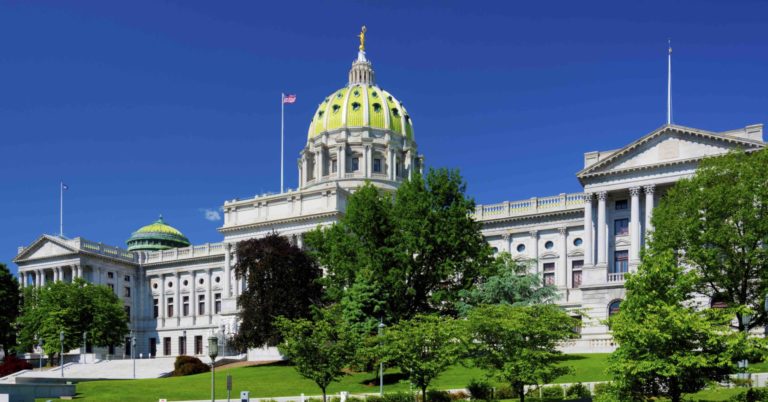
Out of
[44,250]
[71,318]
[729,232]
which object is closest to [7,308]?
[71,318]

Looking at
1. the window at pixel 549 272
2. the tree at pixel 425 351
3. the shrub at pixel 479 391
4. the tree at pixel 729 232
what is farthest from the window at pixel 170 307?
the tree at pixel 729 232

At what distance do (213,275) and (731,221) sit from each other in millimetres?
79033

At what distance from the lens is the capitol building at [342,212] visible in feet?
223

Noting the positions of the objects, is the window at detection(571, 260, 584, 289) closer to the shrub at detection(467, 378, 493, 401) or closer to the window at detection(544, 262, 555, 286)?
the window at detection(544, 262, 555, 286)

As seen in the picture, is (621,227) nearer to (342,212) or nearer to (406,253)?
(406,253)

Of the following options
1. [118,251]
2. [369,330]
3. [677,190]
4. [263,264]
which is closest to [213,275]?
[118,251]

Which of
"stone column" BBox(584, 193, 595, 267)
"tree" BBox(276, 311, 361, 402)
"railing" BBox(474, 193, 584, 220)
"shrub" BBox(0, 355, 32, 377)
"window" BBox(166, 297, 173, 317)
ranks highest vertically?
"railing" BBox(474, 193, 584, 220)

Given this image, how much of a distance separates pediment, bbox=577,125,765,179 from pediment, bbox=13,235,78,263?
2707 inches

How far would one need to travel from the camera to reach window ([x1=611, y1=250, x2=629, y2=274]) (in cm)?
7018

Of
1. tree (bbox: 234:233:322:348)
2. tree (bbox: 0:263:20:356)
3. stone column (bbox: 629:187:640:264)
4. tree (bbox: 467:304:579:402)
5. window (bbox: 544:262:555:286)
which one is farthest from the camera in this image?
tree (bbox: 0:263:20:356)

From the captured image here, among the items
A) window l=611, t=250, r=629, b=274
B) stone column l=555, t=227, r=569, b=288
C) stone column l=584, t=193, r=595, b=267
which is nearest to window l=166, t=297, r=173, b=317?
stone column l=555, t=227, r=569, b=288

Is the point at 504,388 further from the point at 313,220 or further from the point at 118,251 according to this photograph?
the point at 118,251

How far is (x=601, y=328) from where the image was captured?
6425 centimetres

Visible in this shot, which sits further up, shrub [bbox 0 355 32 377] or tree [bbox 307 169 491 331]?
tree [bbox 307 169 491 331]
